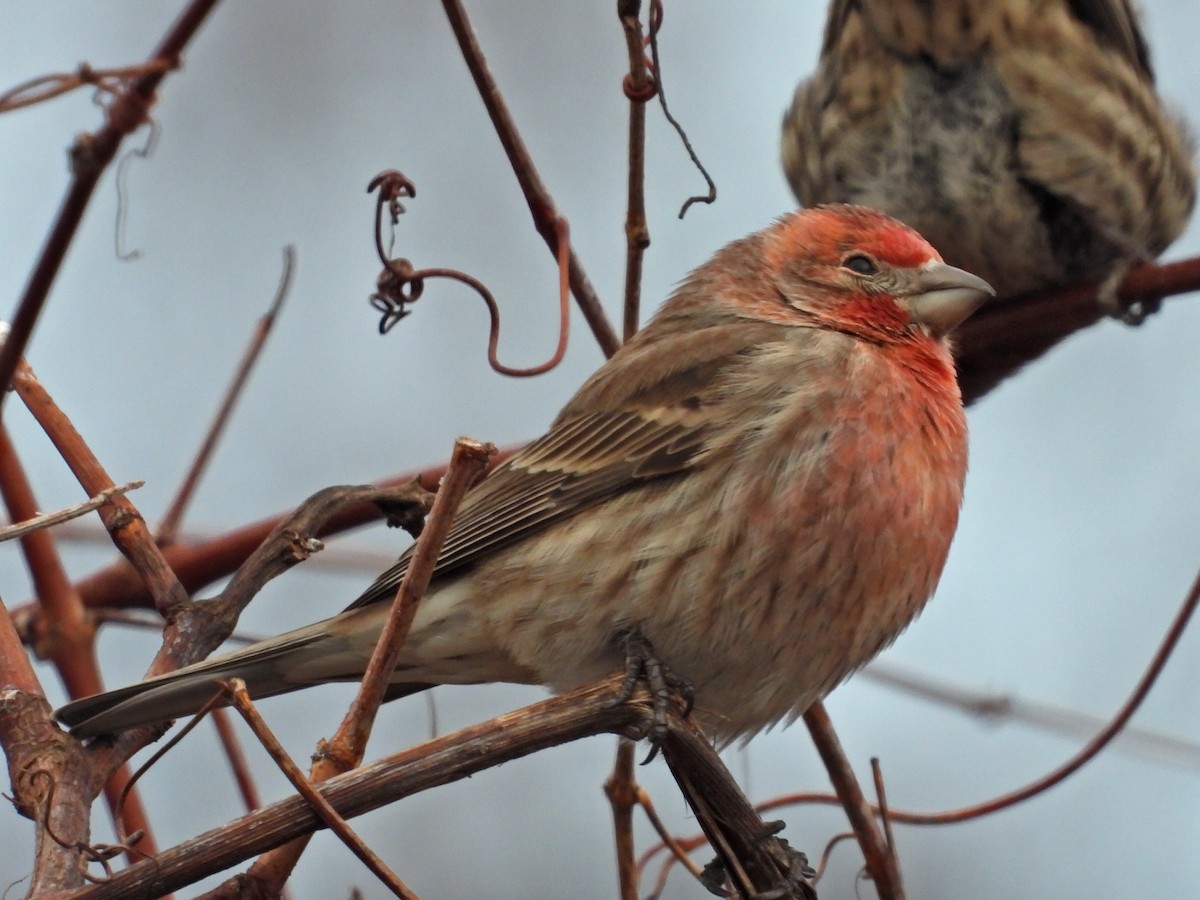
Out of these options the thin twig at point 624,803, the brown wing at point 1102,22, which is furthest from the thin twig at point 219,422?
the brown wing at point 1102,22

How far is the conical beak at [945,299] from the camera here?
3.97m

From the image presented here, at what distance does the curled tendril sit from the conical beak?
1.15 m

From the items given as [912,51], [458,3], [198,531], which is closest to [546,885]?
[198,531]

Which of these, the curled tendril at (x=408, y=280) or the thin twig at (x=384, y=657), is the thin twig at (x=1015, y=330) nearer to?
the curled tendril at (x=408, y=280)

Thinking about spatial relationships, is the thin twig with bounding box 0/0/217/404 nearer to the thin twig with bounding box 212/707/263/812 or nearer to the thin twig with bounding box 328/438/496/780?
the thin twig with bounding box 328/438/496/780

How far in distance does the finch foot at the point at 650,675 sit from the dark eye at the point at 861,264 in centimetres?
126

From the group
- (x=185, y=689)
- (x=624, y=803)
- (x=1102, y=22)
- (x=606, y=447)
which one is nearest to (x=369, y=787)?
(x=185, y=689)

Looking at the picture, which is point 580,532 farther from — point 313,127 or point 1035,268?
point 313,127

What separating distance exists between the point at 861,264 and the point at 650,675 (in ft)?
4.66

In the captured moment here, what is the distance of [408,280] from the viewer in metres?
3.25

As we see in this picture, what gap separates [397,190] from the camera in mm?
3188

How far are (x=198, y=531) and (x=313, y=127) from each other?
12.2 ft

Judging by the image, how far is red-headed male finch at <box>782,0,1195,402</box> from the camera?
5.20 m

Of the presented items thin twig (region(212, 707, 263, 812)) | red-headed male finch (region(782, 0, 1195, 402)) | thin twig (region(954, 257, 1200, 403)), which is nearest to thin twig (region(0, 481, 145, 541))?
thin twig (region(212, 707, 263, 812))
